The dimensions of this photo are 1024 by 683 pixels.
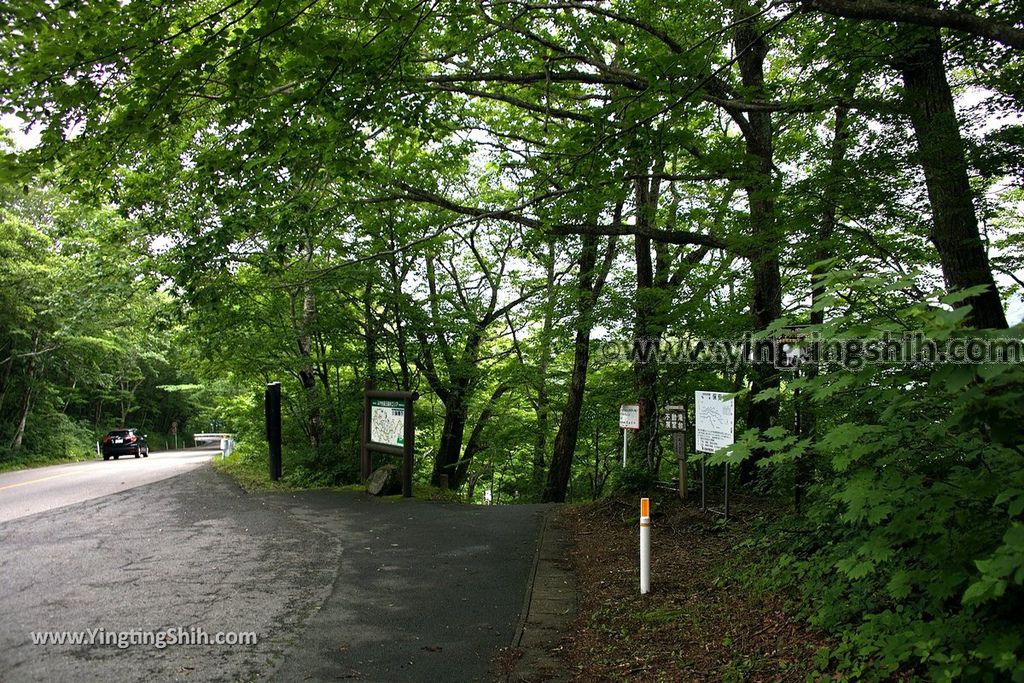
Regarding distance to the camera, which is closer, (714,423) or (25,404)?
(714,423)

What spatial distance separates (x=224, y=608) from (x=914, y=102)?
27.2 feet

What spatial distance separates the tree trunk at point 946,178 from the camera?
565 centimetres

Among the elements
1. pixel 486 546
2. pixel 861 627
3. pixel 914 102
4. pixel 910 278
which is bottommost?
pixel 486 546

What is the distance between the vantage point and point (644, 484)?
10281mm

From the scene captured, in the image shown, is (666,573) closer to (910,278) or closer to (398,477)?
(910,278)

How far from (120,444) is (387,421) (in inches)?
875

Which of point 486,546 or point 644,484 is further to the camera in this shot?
point 644,484

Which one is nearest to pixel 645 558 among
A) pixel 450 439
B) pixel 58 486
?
pixel 450 439

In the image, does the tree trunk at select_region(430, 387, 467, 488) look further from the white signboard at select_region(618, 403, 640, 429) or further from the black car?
the black car

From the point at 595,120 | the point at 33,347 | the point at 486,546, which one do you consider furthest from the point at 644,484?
the point at 33,347

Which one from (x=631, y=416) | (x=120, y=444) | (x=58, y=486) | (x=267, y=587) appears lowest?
(x=120, y=444)

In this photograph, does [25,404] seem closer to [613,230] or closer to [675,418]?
[613,230]

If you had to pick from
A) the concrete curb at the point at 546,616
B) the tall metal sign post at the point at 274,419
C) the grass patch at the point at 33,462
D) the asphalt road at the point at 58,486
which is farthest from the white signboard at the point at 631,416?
the grass patch at the point at 33,462

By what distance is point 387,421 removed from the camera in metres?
13.3
